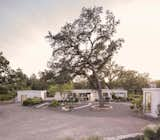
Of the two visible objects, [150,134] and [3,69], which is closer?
[150,134]

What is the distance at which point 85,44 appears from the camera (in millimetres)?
27938

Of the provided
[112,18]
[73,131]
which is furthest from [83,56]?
[73,131]

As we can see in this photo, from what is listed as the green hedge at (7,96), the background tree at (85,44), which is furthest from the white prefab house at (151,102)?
the green hedge at (7,96)

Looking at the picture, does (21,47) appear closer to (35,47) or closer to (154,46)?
(35,47)

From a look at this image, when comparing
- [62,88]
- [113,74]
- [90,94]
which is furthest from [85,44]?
[113,74]

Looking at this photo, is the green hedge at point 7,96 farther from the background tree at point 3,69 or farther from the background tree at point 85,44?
the background tree at point 85,44

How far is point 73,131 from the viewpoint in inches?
522

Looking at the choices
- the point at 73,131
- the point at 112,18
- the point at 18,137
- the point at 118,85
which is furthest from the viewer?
the point at 118,85

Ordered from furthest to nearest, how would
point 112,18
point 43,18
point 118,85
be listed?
point 118,85, point 112,18, point 43,18

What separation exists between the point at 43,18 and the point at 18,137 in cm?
823

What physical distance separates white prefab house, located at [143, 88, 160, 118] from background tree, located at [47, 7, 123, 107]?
23.5ft

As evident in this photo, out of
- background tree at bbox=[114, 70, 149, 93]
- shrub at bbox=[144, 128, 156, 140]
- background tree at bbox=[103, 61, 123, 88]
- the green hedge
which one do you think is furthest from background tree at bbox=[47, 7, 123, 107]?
shrub at bbox=[144, 128, 156, 140]

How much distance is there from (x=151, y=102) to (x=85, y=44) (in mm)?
10697

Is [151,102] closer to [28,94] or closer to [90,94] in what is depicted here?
[90,94]
